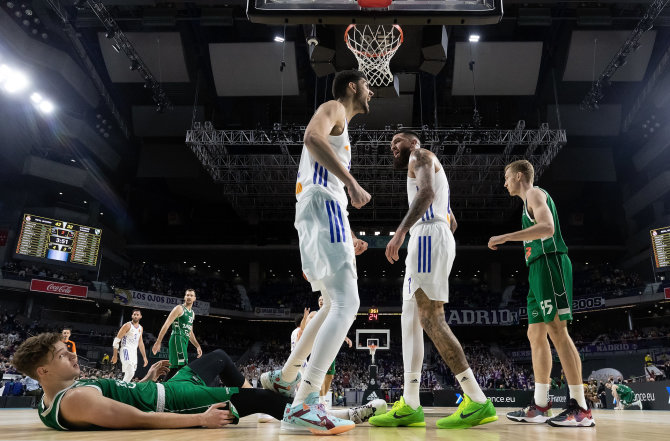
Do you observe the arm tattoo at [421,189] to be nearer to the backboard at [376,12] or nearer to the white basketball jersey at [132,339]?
the backboard at [376,12]

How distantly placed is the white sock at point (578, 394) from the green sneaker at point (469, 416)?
2.57ft

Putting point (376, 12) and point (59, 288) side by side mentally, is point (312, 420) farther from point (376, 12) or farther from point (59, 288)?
point (59, 288)

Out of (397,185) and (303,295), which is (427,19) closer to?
(397,185)

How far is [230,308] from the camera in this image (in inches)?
1142

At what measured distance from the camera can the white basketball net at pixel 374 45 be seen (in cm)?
915

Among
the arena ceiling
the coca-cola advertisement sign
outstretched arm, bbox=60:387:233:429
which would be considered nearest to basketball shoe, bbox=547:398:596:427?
outstretched arm, bbox=60:387:233:429

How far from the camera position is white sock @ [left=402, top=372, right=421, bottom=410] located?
3.46 m

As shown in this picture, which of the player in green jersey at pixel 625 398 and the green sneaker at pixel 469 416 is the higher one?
the green sneaker at pixel 469 416

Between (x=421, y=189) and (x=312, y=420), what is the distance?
6.09 feet

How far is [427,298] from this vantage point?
12.0 feet

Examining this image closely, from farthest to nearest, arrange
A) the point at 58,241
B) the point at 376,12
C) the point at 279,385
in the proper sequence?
the point at 58,241, the point at 376,12, the point at 279,385

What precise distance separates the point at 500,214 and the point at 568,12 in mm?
12983

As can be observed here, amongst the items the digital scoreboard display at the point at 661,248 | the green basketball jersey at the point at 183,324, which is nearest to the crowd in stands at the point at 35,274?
the green basketball jersey at the point at 183,324

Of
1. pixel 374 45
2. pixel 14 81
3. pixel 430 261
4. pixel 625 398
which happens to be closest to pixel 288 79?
pixel 374 45
